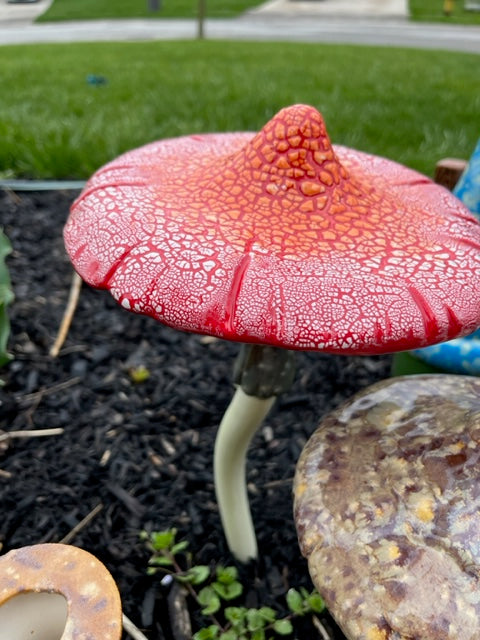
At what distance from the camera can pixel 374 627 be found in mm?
747

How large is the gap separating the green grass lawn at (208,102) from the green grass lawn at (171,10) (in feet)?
33.2

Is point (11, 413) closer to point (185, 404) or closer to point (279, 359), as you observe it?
point (185, 404)

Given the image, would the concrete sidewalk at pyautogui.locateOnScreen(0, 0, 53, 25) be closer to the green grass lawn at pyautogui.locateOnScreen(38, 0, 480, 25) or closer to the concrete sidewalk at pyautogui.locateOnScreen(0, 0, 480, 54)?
the concrete sidewalk at pyautogui.locateOnScreen(0, 0, 480, 54)

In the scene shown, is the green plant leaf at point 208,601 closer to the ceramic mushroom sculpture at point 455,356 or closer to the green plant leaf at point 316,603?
the green plant leaf at point 316,603

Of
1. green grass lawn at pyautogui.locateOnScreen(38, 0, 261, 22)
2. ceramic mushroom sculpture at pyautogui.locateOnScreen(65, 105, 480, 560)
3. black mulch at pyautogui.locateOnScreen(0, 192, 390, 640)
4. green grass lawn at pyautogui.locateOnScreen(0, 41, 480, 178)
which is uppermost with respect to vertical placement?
ceramic mushroom sculpture at pyautogui.locateOnScreen(65, 105, 480, 560)

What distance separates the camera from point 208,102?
11.5ft

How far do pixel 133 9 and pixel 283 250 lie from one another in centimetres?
1717

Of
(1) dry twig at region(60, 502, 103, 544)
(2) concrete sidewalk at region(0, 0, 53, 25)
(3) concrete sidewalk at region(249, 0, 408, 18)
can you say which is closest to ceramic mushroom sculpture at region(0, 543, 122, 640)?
(1) dry twig at region(60, 502, 103, 544)

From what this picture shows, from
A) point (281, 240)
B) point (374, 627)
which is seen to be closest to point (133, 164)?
point (281, 240)

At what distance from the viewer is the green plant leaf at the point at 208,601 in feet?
3.72

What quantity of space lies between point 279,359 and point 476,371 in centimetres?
51

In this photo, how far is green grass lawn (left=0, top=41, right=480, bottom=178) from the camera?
9.09ft

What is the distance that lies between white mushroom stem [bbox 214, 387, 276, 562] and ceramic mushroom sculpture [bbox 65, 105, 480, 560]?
28mm

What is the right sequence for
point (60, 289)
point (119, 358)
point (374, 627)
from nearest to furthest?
point (374, 627) → point (119, 358) → point (60, 289)
